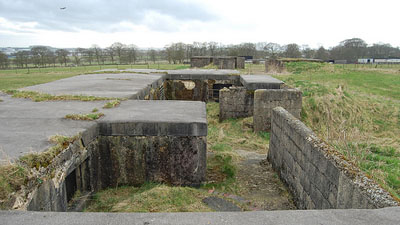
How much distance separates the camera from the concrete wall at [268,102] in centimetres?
924

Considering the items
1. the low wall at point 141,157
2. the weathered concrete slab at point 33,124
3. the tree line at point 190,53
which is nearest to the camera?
the weathered concrete slab at point 33,124

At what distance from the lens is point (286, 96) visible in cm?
934

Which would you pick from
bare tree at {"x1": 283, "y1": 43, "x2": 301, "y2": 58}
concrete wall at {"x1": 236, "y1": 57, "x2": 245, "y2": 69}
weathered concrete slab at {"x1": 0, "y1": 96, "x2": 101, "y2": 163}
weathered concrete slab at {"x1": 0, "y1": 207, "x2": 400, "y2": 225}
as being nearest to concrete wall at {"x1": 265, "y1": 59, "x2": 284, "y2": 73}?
concrete wall at {"x1": 236, "y1": 57, "x2": 245, "y2": 69}

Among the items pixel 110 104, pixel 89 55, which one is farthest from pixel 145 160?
pixel 89 55

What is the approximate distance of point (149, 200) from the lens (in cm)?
371

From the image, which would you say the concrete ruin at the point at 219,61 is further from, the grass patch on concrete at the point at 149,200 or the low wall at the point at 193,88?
the grass patch on concrete at the point at 149,200

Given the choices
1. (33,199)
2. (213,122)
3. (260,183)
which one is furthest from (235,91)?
(33,199)

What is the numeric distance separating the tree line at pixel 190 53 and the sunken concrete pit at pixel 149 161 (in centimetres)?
4230

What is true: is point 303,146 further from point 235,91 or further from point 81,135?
point 235,91

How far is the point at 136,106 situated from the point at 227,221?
3.93m

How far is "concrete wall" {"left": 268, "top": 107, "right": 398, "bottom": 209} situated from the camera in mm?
2857

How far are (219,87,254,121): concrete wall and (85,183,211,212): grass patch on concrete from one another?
6.56 m

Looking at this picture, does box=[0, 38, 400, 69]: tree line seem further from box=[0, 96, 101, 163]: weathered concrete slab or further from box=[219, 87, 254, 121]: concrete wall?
box=[0, 96, 101, 163]: weathered concrete slab

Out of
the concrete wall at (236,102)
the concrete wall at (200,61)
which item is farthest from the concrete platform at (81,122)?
the concrete wall at (200,61)
